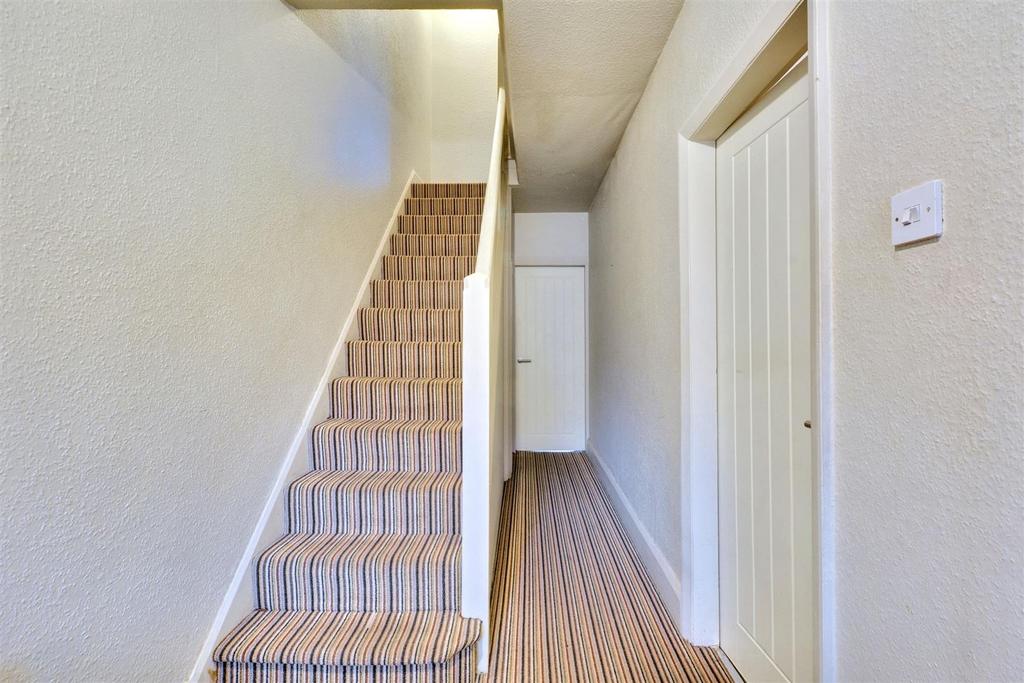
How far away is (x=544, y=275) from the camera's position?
12.9 ft

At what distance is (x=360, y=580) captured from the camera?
140cm

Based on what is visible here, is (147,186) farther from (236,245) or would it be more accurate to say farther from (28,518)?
(28,518)

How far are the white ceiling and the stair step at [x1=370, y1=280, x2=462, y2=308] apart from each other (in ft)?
3.37

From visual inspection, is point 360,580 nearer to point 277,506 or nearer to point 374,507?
point 374,507

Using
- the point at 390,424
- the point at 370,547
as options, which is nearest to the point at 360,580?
the point at 370,547

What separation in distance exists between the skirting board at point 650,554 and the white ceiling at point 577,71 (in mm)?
2166

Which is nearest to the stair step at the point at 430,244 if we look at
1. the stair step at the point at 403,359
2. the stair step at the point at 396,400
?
the stair step at the point at 403,359

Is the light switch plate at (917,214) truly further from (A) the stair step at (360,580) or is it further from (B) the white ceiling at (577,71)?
(A) the stair step at (360,580)

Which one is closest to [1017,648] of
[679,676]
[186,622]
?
[679,676]

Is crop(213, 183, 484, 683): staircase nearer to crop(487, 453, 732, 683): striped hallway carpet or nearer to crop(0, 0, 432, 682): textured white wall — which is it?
crop(0, 0, 432, 682): textured white wall

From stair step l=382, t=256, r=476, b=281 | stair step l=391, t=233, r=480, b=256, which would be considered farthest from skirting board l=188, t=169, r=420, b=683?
stair step l=391, t=233, r=480, b=256

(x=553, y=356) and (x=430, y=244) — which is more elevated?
(x=430, y=244)

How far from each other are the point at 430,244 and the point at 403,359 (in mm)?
1047

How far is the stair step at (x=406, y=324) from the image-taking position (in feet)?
7.67
